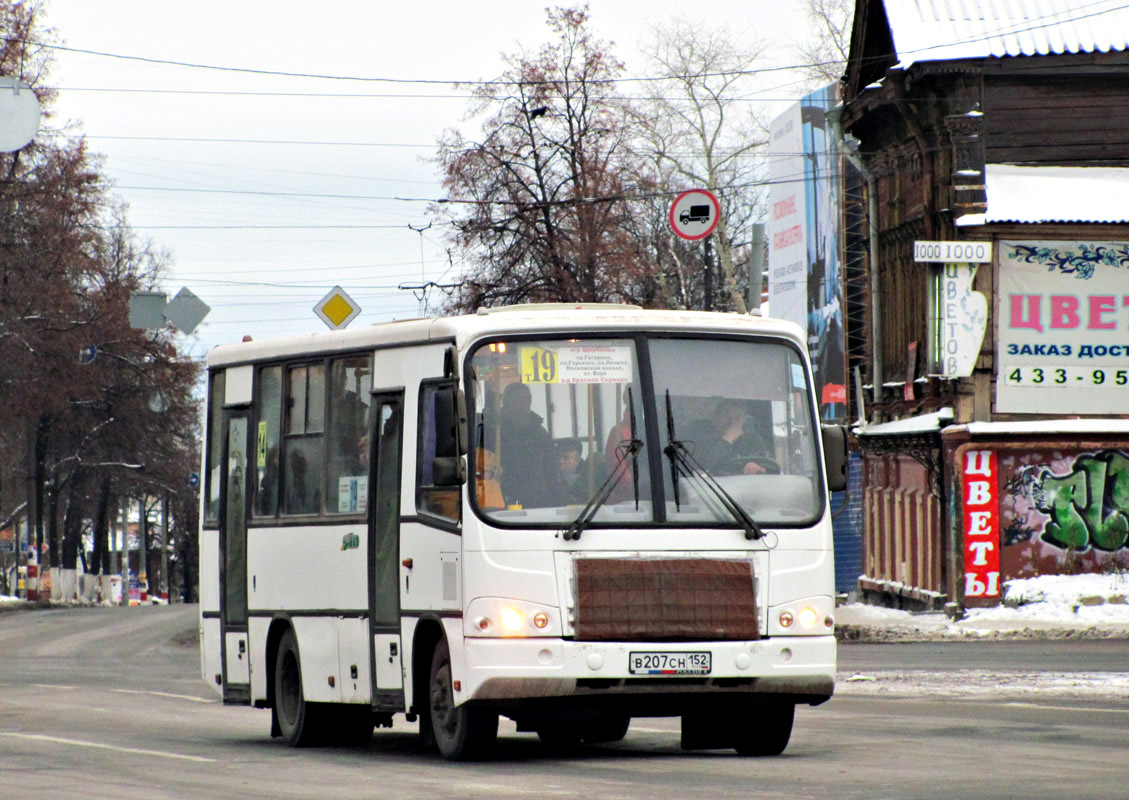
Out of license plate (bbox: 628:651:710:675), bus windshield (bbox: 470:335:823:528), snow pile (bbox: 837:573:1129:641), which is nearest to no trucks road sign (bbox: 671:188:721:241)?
snow pile (bbox: 837:573:1129:641)

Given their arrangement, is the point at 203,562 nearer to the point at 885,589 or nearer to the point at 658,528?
the point at 658,528

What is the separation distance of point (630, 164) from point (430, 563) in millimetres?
37125

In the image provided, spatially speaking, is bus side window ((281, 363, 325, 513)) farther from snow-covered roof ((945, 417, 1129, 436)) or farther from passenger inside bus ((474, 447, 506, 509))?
snow-covered roof ((945, 417, 1129, 436))

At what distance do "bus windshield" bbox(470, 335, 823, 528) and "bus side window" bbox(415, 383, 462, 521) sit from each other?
0.18 m

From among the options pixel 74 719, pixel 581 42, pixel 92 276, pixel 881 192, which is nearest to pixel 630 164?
pixel 581 42

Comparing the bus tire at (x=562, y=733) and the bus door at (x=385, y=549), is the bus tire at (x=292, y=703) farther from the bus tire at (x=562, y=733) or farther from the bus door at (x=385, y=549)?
the bus tire at (x=562, y=733)

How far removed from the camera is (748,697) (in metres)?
13.0

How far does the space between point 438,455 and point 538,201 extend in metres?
35.1

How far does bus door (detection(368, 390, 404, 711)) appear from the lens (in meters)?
13.6

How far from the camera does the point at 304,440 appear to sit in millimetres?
15008

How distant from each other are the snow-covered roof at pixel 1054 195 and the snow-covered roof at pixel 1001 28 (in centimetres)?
206

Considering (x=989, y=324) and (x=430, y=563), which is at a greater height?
(x=989, y=324)

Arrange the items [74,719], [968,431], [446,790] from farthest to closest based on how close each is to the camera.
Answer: [968,431], [74,719], [446,790]

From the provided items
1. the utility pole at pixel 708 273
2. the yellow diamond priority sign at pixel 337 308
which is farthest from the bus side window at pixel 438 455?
the utility pole at pixel 708 273
